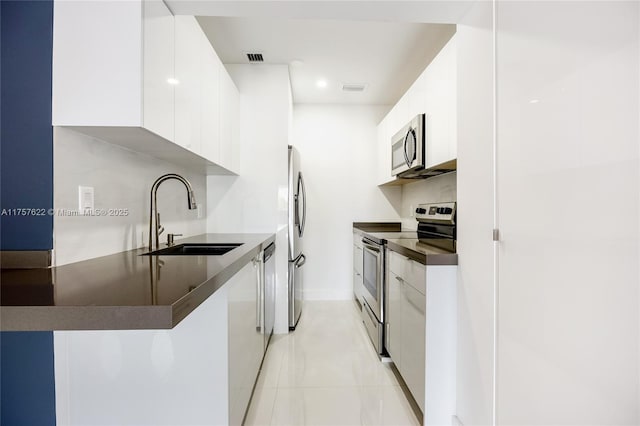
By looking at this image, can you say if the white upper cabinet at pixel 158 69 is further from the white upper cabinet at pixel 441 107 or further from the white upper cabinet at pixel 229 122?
the white upper cabinet at pixel 441 107

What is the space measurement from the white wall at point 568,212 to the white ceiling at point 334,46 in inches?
52.1

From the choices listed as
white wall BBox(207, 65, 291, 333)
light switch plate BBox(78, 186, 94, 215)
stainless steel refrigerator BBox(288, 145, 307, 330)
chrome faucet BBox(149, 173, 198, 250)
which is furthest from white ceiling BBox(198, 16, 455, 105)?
light switch plate BBox(78, 186, 94, 215)

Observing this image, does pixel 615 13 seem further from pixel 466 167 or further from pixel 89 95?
pixel 89 95

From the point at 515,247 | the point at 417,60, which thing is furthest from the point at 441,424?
the point at 417,60

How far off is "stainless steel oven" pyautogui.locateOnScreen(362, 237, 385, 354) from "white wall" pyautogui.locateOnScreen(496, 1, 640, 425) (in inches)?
45.6

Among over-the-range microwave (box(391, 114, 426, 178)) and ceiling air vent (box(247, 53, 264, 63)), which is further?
ceiling air vent (box(247, 53, 264, 63))

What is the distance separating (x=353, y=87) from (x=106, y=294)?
10.5 feet

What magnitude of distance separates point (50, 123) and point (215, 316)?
973 mm

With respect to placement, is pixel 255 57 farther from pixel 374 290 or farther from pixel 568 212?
pixel 568 212

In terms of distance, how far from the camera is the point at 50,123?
1.14 m

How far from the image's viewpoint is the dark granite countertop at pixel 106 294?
25.7 inches

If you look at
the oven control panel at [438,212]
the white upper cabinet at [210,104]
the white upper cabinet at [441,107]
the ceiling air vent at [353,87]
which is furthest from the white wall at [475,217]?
the ceiling air vent at [353,87]

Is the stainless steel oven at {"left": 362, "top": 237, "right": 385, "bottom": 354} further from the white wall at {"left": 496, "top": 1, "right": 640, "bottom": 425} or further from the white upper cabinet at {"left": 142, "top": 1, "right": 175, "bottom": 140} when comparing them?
the white upper cabinet at {"left": 142, "top": 1, "right": 175, "bottom": 140}

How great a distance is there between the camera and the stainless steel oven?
2.32m
